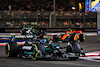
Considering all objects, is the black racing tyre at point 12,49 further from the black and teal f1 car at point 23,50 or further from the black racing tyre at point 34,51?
the black racing tyre at point 34,51

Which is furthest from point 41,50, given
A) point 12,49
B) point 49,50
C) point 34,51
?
point 12,49

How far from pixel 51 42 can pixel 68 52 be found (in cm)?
74

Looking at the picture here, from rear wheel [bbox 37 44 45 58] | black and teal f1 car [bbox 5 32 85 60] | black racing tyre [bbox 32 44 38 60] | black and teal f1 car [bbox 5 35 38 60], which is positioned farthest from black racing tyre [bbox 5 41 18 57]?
rear wheel [bbox 37 44 45 58]

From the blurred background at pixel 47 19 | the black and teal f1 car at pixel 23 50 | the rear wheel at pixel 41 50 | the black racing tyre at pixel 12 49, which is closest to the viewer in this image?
the rear wheel at pixel 41 50

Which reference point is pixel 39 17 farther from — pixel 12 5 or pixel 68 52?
pixel 68 52

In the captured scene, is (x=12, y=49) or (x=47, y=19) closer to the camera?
(x=12, y=49)

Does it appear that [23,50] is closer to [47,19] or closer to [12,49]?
[12,49]

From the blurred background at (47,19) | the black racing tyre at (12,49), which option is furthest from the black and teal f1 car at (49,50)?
the blurred background at (47,19)

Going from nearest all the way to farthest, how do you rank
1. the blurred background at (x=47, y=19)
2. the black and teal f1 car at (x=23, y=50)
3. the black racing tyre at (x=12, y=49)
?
the black and teal f1 car at (x=23, y=50)
the black racing tyre at (x=12, y=49)
the blurred background at (x=47, y=19)

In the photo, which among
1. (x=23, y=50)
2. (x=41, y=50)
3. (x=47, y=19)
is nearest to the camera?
(x=41, y=50)

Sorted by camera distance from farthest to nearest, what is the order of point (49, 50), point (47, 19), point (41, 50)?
1. point (47, 19)
2. point (49, 50)
3. point (41, 50)

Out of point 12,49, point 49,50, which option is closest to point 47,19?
point 12,49

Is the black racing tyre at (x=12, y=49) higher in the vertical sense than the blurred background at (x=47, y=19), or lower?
lower

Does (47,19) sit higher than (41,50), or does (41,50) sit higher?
(47,19)
